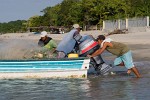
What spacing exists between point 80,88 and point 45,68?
1752 mm

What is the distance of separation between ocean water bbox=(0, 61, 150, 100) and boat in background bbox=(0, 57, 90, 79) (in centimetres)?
14

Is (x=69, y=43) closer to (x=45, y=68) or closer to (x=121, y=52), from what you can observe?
(x=45, y=68)

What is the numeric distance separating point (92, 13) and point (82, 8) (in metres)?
4.73

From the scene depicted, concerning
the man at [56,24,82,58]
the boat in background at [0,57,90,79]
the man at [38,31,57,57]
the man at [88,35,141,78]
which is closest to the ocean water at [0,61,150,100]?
the boat in background at [0,57,90,79]

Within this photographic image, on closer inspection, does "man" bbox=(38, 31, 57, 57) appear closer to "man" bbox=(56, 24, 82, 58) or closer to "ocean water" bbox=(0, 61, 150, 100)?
"man" bbox=(56, 24, 82, 58)

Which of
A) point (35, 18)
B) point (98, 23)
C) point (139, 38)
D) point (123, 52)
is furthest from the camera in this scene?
point (35, 18)

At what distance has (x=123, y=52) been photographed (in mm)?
12727

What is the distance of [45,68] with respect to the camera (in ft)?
39.6

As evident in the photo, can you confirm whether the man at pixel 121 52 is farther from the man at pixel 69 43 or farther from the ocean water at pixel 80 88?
the man at pixel 69 43

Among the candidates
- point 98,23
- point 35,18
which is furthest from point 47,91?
point 35,18

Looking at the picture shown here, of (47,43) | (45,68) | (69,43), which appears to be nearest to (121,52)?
(69,43)

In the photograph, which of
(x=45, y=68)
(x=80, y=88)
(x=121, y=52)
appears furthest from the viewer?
(x=121, y=52)

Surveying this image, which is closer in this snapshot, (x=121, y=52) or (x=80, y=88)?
(x=80, y=88)

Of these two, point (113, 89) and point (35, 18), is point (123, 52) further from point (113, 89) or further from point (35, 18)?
point (35, 18)
